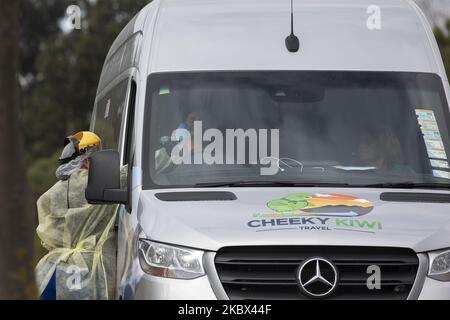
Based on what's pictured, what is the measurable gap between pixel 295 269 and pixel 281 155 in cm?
111

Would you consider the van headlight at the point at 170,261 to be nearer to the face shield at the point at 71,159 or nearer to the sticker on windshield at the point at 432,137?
the sticker on windshield at the point at 432,137

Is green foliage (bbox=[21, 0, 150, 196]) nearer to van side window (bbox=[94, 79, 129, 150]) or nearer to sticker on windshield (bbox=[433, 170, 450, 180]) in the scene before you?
van side window (bbox=[94, 79, 129, 150])

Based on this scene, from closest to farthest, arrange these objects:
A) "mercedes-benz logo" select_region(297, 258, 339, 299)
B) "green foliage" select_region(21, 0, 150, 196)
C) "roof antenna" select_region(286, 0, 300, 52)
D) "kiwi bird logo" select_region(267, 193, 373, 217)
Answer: "mercedes-benz logo" select_region(297, 258, 339, 299) → "kiwi bird logo" select_region(267, 193, 373, 217) → "roof antenna" select_region(286, 0, 300, 52) → "green foliage" select_region(21, 0, 150, 196)

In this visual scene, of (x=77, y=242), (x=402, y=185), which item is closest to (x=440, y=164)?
(x=402, y=185)

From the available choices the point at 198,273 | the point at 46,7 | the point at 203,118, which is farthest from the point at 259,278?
the point at 46,7

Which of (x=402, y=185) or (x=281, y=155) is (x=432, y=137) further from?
(x=281, y=155)

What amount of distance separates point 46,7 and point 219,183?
49.4 meters

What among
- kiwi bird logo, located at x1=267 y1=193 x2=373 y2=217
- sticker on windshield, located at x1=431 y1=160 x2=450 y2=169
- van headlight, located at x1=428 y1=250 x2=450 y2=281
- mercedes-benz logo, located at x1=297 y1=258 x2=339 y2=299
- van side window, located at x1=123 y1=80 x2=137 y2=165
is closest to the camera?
mercedes-benz logo, located at x1=297 y1=258 x2=339 y2=299

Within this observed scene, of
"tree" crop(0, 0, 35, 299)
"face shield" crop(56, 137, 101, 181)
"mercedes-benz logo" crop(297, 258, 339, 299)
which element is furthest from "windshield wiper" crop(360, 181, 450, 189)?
"tree" crop(0, 0, 35, 299)

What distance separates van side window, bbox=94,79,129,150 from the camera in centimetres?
931

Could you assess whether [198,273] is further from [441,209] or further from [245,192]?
[441,209]

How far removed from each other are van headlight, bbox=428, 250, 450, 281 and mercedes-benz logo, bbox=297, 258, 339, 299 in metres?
0.55

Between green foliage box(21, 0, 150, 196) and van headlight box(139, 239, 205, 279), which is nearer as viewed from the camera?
van headlight box(139, 239, 205, 279)

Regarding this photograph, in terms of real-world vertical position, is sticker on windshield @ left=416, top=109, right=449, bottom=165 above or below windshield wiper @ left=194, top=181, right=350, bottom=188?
above
